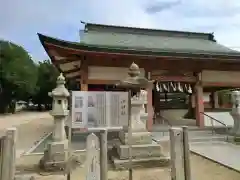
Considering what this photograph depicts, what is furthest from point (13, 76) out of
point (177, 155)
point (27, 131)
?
point (177, 155)

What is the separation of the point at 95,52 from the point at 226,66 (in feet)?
23.3

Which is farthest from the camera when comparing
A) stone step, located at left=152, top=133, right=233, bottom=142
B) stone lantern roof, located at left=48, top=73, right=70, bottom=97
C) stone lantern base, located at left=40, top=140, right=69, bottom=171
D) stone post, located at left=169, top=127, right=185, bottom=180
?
stone step, located at left=152, top=133, right=233, bottom=142

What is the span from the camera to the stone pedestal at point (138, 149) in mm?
6176

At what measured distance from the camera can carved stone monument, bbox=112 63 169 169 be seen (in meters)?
6.00

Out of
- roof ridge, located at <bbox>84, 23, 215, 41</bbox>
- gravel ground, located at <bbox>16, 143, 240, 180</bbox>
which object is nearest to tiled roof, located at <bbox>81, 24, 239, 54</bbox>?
roof ridge, located at <bbox>84, 23, 215, 41</bbox>

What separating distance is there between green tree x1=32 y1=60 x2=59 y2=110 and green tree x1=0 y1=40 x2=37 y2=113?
5.41 meters

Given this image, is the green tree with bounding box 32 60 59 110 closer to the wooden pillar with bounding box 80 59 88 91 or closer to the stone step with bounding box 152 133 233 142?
the wooden pillar with bounding box 80 59 88 91

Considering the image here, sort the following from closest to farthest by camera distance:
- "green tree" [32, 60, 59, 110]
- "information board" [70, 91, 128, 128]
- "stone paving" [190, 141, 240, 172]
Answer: "information board" [70, 91, 128, 128] → "stone paving" [190, 141, 240, 172] → "green tree" [32, 60, 59, 110]

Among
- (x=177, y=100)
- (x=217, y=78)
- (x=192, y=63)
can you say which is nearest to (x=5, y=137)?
(x=192, y=63)

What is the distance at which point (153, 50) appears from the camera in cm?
1061

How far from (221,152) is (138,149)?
10.9ft

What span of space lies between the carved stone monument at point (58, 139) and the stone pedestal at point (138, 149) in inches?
58.6

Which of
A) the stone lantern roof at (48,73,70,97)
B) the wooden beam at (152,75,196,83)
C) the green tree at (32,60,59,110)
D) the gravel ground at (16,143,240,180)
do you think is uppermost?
the green tree at (32,60,59,110)

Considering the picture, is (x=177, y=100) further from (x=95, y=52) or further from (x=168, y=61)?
(x=95, y=52)
